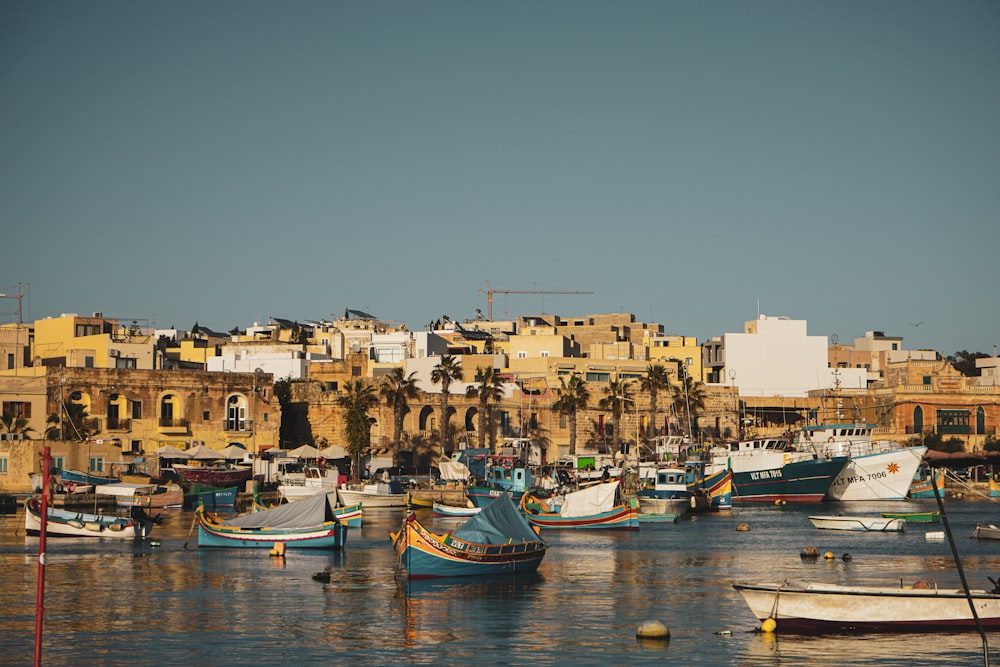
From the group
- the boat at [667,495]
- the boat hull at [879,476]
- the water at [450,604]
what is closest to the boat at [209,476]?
the water at [450,604]

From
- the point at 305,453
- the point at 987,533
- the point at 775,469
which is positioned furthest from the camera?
the point at 775,469

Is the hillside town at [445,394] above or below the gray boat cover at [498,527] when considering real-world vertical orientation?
above

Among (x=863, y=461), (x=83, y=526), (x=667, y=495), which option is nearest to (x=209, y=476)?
(x=83, y=526)

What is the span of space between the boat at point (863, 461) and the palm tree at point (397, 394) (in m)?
25.8

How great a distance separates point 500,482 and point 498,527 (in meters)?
35.0

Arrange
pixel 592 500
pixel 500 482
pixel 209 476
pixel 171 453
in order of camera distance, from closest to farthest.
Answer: pixel 592 500, pixel 500 482, pixel 209 476, pixel 171 453

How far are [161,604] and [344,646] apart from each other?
846 cm

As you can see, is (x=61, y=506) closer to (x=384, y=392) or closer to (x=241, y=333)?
(x=384, y=392)

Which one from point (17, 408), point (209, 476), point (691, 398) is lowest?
point (209, 476)

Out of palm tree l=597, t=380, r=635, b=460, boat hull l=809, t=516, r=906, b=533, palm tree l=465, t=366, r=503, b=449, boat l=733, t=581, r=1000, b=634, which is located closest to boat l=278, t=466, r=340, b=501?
palm tree l=465, t=366, r=503, b=449

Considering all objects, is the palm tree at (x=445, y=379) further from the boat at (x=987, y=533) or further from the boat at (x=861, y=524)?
the boat at (x=987, y=533)

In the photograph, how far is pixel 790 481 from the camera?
83688mm

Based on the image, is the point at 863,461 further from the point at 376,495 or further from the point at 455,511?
the point at 376,495

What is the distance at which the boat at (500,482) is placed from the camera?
73.8m
